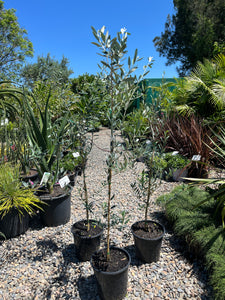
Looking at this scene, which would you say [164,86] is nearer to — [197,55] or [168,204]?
[168,204]

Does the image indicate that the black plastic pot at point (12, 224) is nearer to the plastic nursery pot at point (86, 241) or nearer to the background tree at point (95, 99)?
the plastic nursery pot at point (86, 241)

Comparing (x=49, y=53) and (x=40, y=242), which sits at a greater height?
(x=49, y=53)

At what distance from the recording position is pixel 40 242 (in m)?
2.32

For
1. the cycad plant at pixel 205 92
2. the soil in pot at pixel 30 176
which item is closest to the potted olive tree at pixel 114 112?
the soil in pot at pixel 30 176

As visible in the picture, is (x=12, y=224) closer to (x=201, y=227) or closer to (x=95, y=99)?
(x=95, y=99)

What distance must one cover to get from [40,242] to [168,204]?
1498 mm

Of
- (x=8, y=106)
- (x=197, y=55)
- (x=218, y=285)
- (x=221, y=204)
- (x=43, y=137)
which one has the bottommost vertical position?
(x=218, y=285)

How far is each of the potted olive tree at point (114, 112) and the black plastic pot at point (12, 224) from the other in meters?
1.05

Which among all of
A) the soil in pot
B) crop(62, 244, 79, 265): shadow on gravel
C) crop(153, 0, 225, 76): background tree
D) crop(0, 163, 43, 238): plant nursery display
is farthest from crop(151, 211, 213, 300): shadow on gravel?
crop(153, 0, 225, 76): background tree

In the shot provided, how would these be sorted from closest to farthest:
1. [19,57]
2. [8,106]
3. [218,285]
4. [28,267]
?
[218,285] → [28,267] → [8,106] → [19,57]

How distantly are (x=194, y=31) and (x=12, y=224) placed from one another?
18852 mm

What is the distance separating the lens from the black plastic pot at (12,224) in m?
2.36

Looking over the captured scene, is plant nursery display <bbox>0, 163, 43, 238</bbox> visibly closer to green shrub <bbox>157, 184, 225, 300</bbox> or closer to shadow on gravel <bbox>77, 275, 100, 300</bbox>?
shadow on gravel <bbox>77, 275, 100, 300</bbox>

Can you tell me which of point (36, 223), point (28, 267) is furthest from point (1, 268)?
point (36, 223)
